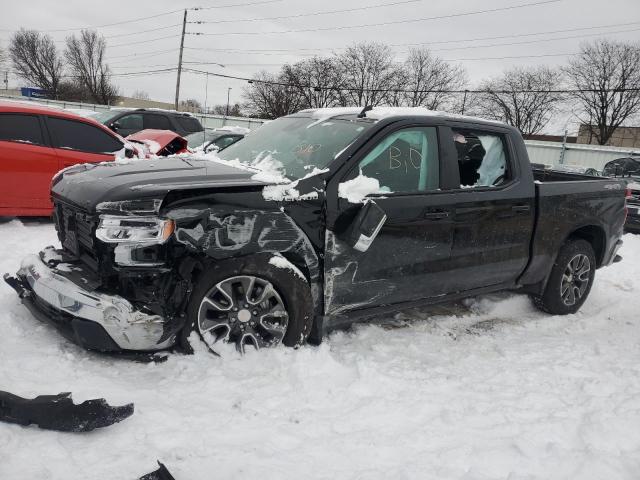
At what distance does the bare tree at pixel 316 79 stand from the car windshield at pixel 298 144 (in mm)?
46925

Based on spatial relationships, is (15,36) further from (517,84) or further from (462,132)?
(462,132)

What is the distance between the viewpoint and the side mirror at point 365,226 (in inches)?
133

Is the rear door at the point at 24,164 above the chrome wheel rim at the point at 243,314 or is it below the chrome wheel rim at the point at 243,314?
above

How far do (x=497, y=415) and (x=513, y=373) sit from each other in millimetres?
705

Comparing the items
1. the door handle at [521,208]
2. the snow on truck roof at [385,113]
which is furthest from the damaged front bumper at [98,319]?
the door handle at [521,208]

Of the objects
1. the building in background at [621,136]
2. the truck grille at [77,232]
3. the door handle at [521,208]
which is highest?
the building in background at [621,136]

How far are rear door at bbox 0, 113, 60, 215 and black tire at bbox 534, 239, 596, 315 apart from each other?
5.90 meters

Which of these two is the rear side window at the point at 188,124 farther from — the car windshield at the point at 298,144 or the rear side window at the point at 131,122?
the car windshield at the point at 298,144

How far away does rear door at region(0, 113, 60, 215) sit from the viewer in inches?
241

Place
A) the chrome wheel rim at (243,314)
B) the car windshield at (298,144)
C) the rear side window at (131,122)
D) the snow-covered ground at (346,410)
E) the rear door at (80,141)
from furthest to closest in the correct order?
the rear side window at (131,122) < the rear door at (80,141) < the car windshield at (298,144) < the chrome wheel rim at (243,314) < the snow-covered ground at (346,410)

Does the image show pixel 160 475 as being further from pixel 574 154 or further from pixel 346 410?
pixel 574 154

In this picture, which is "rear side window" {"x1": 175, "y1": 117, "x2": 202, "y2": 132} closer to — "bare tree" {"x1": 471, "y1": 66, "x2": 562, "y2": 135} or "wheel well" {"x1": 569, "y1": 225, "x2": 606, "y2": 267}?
"wheel well" {"x1": 569, "y1": 225, "x2": 606, "y2": 267}

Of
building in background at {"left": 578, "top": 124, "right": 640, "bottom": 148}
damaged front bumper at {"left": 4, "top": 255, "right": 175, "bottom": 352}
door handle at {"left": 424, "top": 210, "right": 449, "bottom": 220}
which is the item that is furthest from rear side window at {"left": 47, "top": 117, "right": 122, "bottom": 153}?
building in background at {"left": 578, "top": 124, "right": 640, "bottom": 148}

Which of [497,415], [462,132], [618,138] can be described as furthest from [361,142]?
[618,138]
